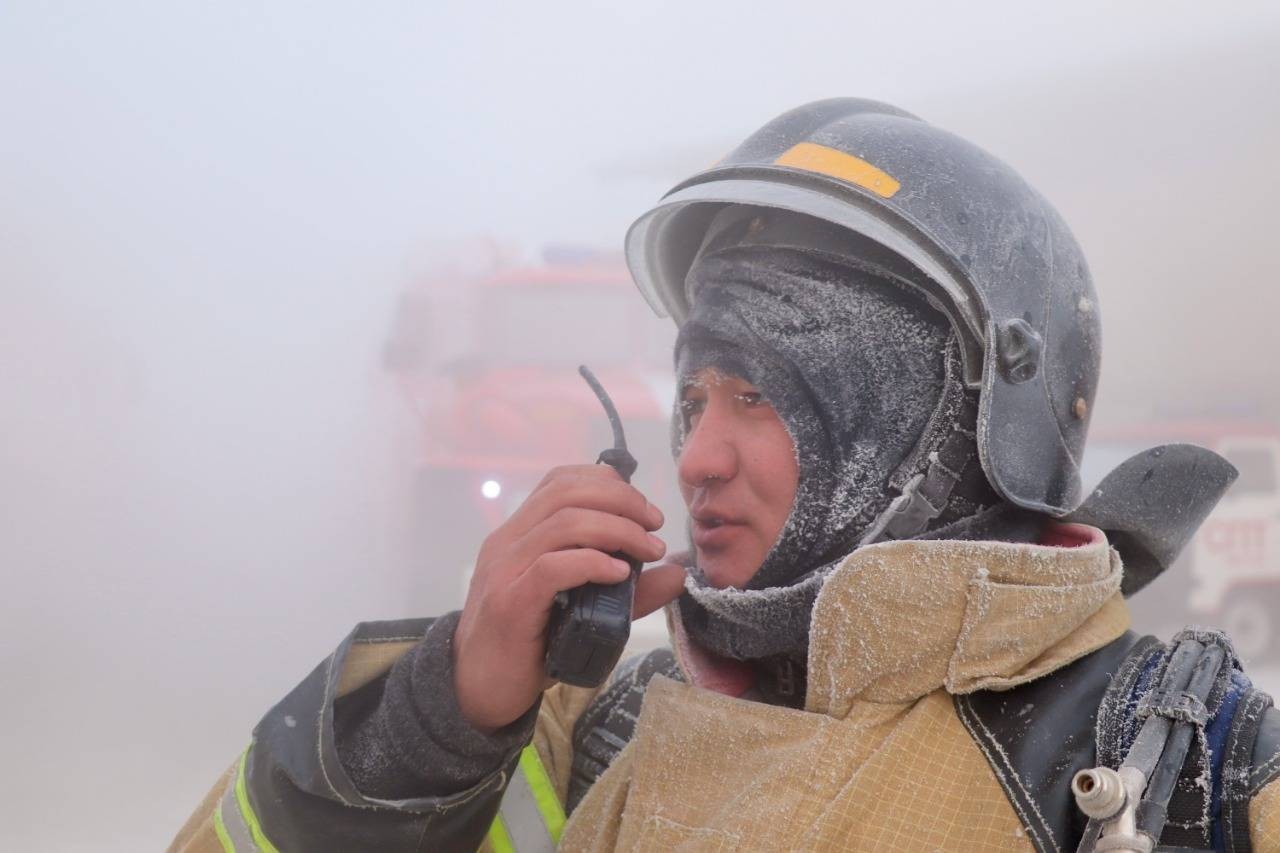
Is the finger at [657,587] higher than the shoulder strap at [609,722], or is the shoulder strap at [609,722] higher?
the finger at [657,587]

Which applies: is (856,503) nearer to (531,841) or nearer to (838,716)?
(838,716)

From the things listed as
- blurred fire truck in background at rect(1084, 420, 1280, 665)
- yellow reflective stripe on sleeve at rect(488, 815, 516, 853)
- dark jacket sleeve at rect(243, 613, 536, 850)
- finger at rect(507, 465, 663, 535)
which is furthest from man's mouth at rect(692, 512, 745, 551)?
blurred fire truck in background at rect(1084, 420, 1280, 665)

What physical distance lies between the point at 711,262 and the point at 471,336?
3886 millimetres

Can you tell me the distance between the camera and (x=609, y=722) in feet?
5.26

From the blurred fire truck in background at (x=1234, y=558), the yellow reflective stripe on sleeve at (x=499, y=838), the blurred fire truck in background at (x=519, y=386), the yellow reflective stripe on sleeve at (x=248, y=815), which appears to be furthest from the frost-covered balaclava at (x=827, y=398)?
the blurred fire truck in background at (x=1234, y=558)

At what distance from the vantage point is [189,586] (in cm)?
505

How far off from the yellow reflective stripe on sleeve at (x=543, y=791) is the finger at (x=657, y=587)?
0.30 m

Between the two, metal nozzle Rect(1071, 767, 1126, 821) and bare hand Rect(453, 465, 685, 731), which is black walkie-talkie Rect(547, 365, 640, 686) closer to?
bare hand Rect(453, 465, 685, 731)

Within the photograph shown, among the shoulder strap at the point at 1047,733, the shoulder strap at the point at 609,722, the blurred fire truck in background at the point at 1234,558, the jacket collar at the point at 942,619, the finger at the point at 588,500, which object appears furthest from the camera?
the blurred fire truck in background at the point at 1234,558

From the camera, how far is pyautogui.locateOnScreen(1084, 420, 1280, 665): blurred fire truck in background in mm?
4977

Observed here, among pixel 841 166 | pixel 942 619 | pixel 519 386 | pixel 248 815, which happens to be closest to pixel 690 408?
pixel 841 166

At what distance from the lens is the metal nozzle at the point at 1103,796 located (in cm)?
94

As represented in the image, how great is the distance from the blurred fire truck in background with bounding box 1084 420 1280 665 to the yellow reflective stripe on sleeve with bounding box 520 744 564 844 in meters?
4.05

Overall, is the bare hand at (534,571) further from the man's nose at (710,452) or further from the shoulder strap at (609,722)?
the shoulder strap at (609,722)
